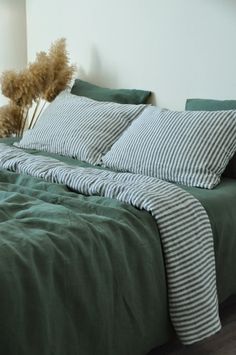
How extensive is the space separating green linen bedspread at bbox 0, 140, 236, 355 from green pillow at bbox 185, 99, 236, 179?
403 millimetres

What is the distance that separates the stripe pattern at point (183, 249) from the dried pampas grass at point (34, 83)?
1498 millimetres

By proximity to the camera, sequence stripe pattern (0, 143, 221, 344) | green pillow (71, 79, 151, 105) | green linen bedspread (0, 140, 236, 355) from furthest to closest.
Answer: green pillow (71, 79, 151, 105) → stripe pattern (0, 143, 221, 344) → green linen bedspread (0, 140, 236, 355)

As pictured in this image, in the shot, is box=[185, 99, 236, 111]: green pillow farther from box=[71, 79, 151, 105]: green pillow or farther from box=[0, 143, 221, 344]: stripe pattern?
box=[0, 143, 221, 344]: stripe pattern

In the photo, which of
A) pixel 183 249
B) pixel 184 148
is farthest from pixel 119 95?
pixel 183 249

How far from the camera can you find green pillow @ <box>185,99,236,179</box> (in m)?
2.04

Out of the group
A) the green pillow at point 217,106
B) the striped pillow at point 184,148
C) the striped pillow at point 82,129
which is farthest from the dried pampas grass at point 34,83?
the striped pillow at point 184,148

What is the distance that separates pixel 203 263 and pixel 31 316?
64 centimetres

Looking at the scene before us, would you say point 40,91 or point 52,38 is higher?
point 52,38

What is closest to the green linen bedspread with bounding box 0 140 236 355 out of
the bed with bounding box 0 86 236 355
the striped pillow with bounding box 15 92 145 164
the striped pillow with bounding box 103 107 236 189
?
the bed with bounding box 0 86 236 355

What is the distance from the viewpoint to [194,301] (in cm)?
152

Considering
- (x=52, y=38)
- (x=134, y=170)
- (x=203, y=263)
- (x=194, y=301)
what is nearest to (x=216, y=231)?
(x=203, y=263)

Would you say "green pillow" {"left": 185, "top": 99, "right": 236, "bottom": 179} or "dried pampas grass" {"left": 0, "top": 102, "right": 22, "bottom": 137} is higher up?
"green pillow" {"left": 185, "top": 99, "right": 236, "bottom": 179}

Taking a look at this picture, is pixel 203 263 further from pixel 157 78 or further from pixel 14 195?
pixel 157 78

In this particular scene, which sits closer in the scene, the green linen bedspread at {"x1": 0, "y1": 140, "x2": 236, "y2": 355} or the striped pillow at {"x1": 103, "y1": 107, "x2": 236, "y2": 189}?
the green linen bedspread at {"x1": 0, "y1": 140, "x2": 236, "y2": 355}
